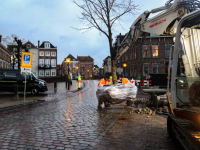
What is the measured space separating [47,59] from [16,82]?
46.8 m

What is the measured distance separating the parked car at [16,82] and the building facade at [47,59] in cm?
4573

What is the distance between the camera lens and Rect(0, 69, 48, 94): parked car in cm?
1611

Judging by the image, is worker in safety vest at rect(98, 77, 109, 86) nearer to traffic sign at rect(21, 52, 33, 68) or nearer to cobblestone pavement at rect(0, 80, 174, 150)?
cobblestone pavement at rect(0, 80, 174, 150)

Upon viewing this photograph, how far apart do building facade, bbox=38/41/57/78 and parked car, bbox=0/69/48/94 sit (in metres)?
45.7

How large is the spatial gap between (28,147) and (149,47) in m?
33.7

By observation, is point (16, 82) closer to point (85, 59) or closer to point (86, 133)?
point (86, 133)

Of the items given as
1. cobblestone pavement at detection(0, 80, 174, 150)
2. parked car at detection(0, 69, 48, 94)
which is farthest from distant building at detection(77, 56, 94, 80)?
cobblestone pavement at detection(0, 80, 174, 150)

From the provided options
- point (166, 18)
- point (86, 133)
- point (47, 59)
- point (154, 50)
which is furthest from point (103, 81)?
point (47, 59)

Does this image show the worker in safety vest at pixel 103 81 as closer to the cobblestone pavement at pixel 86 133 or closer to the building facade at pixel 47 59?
the cobblestone pavement at pixel 86 133

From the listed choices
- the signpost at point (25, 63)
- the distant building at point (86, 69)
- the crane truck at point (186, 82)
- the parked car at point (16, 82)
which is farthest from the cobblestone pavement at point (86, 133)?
the distant building at point (86, 69)

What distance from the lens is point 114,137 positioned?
491 centimetres

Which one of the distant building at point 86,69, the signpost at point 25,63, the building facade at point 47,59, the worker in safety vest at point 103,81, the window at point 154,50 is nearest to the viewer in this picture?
the worker in safety vest at point 103,81

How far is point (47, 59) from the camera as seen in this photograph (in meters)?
61.9

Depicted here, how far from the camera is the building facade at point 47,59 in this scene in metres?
61.6
